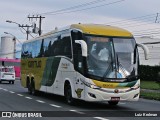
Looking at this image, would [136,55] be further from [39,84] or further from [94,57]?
[39,84]

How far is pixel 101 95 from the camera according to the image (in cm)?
1642

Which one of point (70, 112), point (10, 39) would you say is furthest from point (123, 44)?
point (10, 39)

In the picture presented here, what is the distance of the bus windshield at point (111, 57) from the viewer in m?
16.8

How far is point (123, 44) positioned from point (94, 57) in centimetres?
138

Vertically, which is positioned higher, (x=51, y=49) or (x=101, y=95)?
(x=51, y=49)

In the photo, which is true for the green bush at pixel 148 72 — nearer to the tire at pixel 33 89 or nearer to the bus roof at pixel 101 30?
the tire at pixel 33 89

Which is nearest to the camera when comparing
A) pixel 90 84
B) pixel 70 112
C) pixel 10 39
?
pixel 70 112

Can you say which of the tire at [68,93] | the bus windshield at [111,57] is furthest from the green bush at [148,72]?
the bus windshield at [111,57]

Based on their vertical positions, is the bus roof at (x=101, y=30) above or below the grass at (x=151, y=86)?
above

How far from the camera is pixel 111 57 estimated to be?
16969 millimetres

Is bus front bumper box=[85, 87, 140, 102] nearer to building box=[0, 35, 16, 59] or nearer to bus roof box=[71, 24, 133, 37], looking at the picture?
bus roof box=[71, 24, 133, 37]

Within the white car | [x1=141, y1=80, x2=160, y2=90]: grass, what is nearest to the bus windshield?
[x1=141, y1=80, x2=160, y2=90]: grass

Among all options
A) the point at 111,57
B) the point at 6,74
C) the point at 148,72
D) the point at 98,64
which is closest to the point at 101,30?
the point at 111,57

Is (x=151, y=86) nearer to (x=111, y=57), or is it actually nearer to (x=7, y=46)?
(x=111, y=57)
